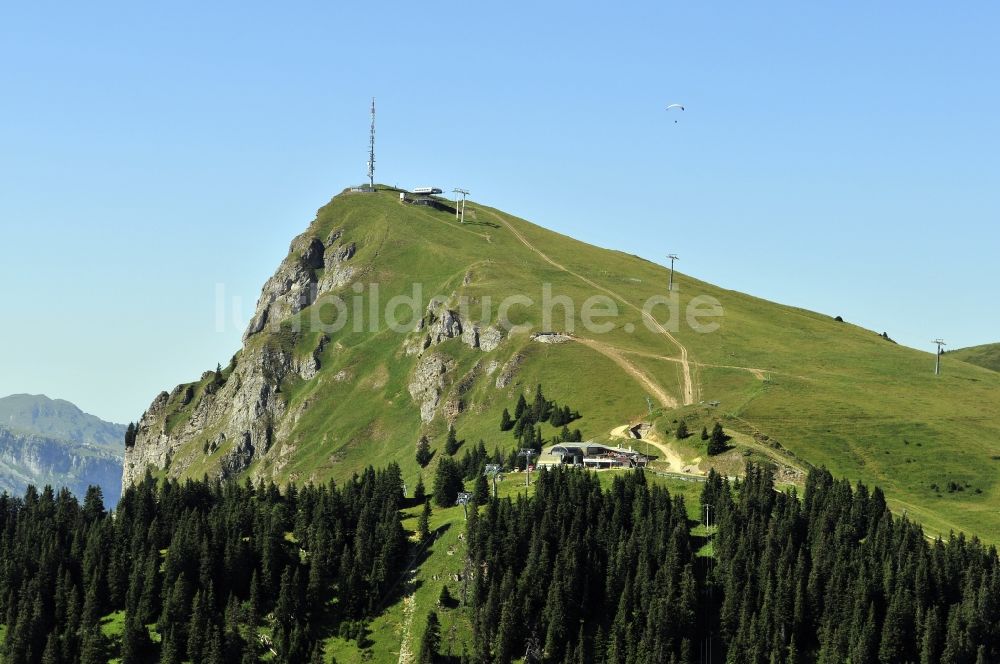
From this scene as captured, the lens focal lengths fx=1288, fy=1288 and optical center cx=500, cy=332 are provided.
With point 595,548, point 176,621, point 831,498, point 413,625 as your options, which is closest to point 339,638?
point 413,625

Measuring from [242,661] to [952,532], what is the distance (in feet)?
344

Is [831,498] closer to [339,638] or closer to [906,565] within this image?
[906,565]

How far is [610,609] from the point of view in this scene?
18262 cm

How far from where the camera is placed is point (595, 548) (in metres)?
189

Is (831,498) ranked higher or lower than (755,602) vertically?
higher

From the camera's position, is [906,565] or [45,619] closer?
[906,565]

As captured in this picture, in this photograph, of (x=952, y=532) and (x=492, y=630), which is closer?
(x=492, y=630)

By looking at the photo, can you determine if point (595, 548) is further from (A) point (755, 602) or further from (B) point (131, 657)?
(B) point (131, 657)

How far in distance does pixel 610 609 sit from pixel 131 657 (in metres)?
68.9

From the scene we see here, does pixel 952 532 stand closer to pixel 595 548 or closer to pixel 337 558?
pixel 595 548

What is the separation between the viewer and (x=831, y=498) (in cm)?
19775

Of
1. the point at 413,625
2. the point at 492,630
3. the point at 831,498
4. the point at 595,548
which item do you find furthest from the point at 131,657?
the point at 831,498

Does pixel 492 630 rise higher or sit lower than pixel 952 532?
lower

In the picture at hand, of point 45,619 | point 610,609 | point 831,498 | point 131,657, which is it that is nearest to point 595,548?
point 610,609
